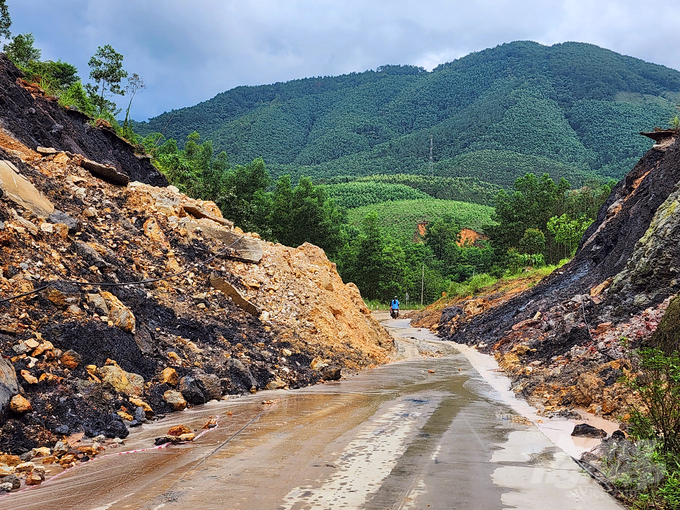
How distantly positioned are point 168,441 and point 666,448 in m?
5.22

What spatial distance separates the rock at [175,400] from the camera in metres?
8.29

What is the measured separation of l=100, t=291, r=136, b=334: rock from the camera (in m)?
8.77

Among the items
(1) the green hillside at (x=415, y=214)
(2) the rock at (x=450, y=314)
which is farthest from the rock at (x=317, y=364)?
(1) the green hillside at (x=415, y=214)

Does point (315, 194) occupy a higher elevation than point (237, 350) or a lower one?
higher

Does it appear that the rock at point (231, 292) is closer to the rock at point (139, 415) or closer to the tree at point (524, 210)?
the rock at point (139, 415)

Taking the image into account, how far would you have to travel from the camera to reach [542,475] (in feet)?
18.7

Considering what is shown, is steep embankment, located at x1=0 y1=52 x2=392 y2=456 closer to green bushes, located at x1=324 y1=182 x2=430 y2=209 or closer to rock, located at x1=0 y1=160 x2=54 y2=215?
rock, located at x1=0 y1=160 x2=54 y2=215

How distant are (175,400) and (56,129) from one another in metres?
12.1

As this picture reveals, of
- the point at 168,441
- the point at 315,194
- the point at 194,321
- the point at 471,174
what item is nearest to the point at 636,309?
the point at 194,321

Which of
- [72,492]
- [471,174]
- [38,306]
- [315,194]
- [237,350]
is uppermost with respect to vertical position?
[471,174]

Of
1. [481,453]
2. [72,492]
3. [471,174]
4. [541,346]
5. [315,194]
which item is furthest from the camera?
[471,174]

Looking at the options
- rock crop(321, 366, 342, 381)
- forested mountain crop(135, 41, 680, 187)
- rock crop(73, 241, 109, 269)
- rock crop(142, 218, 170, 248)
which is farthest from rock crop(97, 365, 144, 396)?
forested mountain crop(135, 41, 680, 187)

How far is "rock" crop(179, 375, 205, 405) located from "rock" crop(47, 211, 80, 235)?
3.82 metres

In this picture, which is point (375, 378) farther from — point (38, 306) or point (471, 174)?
point (471, 174)
